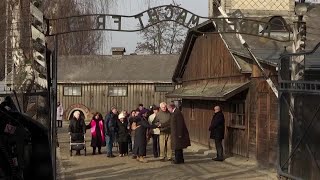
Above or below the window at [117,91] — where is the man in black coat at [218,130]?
below

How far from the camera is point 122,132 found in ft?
62.3

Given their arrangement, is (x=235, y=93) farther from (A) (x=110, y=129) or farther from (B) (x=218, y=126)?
(A) (x=110, y=129)

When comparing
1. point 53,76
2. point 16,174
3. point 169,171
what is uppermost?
point 53,76

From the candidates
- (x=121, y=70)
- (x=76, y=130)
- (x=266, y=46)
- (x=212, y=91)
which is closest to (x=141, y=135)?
(x=76, y=130)

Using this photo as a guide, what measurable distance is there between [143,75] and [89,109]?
462 cm

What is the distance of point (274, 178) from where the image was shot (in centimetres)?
1352

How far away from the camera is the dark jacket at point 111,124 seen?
18.9m

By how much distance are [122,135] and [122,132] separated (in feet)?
0.33

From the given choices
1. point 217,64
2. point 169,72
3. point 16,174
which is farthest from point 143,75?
point 16,174

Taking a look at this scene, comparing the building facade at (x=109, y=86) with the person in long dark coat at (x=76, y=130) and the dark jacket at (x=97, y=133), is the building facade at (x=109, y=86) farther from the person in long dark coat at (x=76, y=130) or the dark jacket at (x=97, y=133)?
the person in long dark coat at (x=76, y=130)

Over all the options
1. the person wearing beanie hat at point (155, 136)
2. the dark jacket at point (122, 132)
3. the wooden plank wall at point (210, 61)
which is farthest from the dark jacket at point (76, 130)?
the wooden plank wall at point (210, 61)

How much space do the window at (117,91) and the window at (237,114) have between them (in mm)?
23337

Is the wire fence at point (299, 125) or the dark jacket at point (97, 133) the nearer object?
the wire fence at point (299, 125)

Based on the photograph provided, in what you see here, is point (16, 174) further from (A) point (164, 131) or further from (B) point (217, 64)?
(B) point (217, 64)
